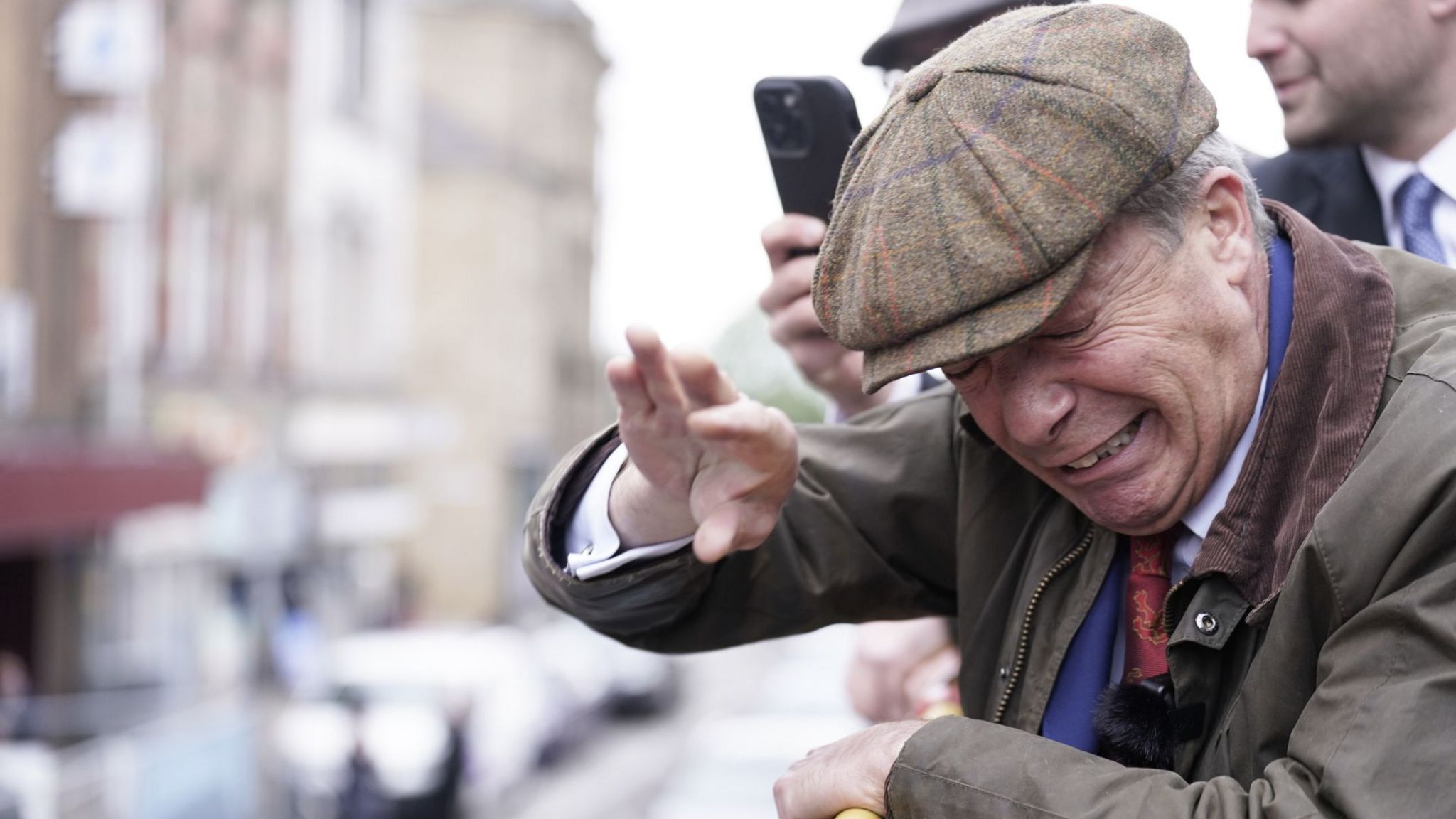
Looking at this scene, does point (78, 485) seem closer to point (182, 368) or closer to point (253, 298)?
point (182, 368)

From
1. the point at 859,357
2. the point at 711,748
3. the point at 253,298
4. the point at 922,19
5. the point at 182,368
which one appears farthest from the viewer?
the point at 253,298

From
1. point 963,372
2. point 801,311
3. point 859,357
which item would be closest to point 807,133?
point 801,311

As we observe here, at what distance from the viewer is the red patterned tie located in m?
1.93

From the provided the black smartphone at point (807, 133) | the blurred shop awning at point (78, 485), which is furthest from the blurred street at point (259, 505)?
the black smartphone at point (807, 133)

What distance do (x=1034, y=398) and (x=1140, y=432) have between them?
15cm

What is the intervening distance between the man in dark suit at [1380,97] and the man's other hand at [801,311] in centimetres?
82

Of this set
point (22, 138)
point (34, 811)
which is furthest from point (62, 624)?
point (34, 811)

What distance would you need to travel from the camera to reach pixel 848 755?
1.86 metres

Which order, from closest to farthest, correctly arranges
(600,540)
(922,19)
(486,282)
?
(600,540) → (922,19) → (486,282)

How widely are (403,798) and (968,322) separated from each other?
1287 centimetres

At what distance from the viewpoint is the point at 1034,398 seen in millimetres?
1814

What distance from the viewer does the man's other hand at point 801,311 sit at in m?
2.46

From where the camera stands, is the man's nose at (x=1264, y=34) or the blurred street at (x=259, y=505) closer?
the man's nose at (x=1264, y=34)

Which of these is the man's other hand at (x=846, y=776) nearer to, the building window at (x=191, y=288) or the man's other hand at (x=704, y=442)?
the man's other hand at (x=704, y=442)
